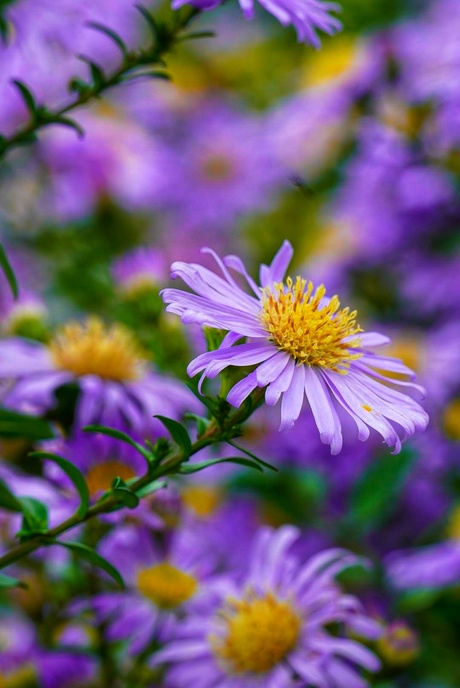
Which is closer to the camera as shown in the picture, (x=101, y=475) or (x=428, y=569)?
(x=101, y=475)

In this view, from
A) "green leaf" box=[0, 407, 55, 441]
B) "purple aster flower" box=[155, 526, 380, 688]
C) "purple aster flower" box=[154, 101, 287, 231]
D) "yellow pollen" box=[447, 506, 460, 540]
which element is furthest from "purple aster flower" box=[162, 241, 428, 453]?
"purple aster flower" box=[154, 101, 287, 231]

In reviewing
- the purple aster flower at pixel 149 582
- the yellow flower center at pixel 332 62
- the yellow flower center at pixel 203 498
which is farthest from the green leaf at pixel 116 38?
the yellow flower center at pixel 332 62

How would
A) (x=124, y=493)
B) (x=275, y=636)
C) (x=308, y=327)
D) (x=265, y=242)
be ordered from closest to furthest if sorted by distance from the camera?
(x=124, y=493) → (x=308, y=327) → (x=275, y=636) → (x=265, y=242)

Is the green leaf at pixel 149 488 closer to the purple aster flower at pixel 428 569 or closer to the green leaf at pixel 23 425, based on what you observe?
the green leaf at pixel 23 425

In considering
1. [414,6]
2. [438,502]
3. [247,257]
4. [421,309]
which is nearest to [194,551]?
[438,502]

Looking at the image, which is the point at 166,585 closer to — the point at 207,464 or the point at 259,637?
the point at 259,637

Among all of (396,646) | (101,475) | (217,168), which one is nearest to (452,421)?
(396,646)

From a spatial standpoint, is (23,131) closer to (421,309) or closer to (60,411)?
(60,411)
